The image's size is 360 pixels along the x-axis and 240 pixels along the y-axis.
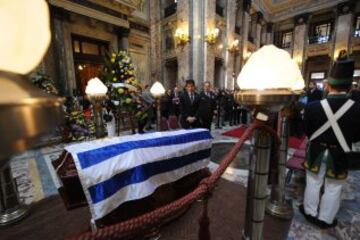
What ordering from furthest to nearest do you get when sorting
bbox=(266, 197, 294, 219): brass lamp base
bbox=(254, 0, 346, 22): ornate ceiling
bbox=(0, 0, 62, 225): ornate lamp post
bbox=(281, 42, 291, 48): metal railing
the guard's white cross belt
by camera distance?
bbox=(281, 42, 291, 48): metal railing → bbox=(254, 0, 346, 22): ornate ceiling → bbox=(266, 197, 294, 219): brass lamp base → the guard's white cross belt → bbox=(0, 0, 62, 225): ornate lamp post

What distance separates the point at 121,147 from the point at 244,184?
104 inches

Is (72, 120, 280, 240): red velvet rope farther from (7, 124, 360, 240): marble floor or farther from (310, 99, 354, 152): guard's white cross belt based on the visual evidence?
(310, 99, 354, 152): guard's white cross belt

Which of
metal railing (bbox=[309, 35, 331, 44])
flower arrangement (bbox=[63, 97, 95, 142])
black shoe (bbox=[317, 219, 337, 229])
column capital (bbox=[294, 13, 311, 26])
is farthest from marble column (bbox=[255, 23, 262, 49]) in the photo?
black shoe (bbox=[317, 219, 337, 229])

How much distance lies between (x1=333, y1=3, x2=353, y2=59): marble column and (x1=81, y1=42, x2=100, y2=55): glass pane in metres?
17.6

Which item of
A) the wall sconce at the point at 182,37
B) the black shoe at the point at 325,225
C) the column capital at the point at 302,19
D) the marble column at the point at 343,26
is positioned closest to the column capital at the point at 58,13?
the wall sconce at the point at 182,37

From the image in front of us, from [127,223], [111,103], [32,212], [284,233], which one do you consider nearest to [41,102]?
[127,223]

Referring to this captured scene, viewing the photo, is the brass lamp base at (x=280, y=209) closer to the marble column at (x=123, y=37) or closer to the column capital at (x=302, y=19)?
the marble column at (x=123, y=37)

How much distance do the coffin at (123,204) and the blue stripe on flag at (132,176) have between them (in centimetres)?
27

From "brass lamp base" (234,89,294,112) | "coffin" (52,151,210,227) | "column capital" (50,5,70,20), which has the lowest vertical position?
"coffin" (52,151,210,227)

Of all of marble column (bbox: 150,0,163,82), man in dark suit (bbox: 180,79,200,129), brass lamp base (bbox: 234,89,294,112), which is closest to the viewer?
brass lamp base (bbox: 234,89,294,112)

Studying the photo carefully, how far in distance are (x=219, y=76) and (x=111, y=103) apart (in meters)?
9.58

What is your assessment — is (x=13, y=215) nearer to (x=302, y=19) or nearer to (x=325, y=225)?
(x=325, y=225)

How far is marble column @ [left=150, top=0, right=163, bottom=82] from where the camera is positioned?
12.6 m

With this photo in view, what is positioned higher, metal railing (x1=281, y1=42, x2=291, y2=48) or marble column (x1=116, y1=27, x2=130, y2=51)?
metal railing (x1=281, y1=42, x2=291, y2=48)
